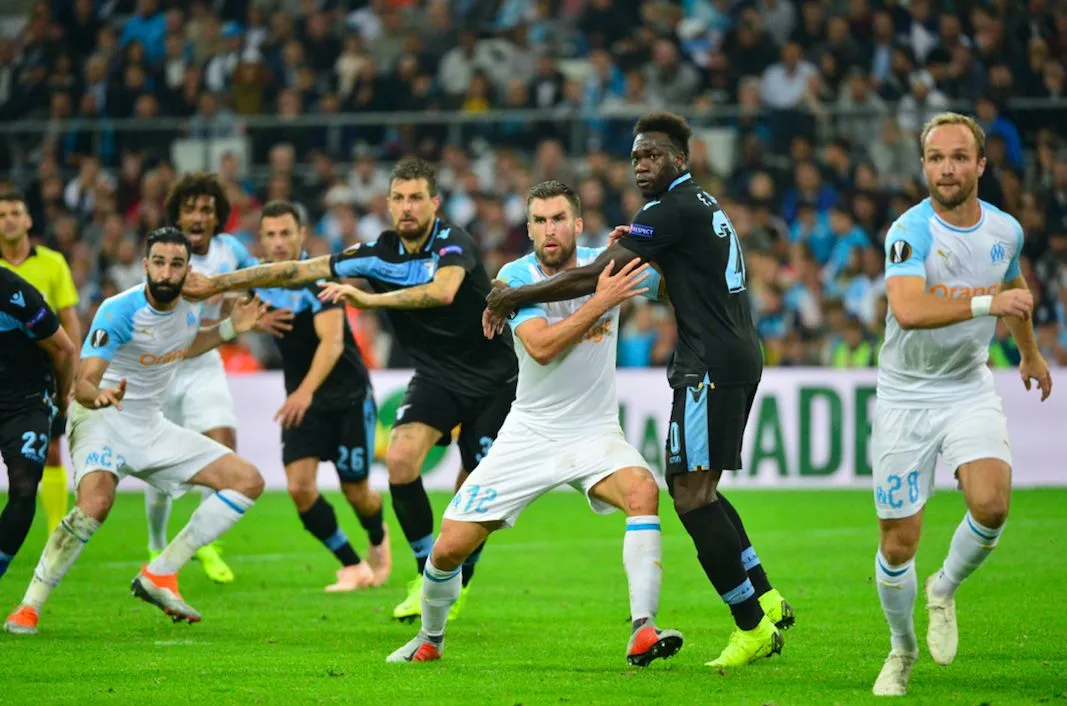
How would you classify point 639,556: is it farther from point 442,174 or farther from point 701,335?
point 442,174

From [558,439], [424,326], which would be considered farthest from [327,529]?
[558,439]

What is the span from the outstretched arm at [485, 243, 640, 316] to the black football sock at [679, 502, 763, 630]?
46.3 inches

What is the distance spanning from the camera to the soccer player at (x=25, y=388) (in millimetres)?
9055

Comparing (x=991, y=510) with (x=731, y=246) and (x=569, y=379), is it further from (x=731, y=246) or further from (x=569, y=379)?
(x=569, y=379)

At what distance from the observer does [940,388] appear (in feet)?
22.8

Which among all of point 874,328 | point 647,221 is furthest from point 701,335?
point 874,328

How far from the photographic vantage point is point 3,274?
9.01m

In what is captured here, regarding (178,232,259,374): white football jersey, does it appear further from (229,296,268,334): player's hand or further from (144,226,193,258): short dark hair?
(144,226,193,258): short dark hair

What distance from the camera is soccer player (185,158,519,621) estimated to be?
9195 mm

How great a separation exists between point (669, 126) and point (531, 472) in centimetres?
178

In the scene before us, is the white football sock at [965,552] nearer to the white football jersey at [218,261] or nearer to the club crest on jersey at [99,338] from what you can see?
the club crest on jersey at [99,338]

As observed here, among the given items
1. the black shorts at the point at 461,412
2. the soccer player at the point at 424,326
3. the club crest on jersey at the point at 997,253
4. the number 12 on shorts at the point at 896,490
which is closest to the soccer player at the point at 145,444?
the soccer player at the point at 424,326

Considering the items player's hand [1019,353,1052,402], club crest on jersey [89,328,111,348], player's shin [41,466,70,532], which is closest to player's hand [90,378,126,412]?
club crest on jersey [89,328,111,348]

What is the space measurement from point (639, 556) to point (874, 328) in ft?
38.4
